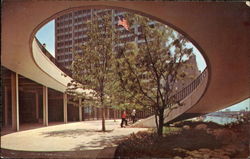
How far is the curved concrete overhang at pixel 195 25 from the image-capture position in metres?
6.28

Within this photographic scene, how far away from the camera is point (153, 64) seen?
8602mm

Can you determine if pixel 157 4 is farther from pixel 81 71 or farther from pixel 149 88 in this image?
pixel 81 71

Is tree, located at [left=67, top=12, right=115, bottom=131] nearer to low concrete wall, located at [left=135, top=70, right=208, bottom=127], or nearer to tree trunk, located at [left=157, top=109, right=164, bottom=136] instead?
low concrete wall, located at [left=135, top=70, right=208, bottom=127]

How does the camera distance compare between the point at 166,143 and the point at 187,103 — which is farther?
the point at 187,103

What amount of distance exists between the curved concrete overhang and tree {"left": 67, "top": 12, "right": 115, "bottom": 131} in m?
3.43

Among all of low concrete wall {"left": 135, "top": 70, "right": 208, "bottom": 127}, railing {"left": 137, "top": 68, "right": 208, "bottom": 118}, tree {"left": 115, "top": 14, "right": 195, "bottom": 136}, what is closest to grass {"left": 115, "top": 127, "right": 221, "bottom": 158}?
tree {"left": 115, "top": 14, "right": 195, "bottom": 136}

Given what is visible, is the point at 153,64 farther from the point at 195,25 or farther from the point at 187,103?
the point at 187,103

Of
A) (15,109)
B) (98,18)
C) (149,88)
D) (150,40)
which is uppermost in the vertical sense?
(98,18)

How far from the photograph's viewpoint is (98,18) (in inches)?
516

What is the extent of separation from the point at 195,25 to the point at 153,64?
2241mm

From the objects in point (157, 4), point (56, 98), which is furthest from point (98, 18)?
point (56, 98)

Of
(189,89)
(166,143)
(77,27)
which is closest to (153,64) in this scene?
(166,143)

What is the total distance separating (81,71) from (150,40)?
19.2ft

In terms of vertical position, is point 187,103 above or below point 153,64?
below
